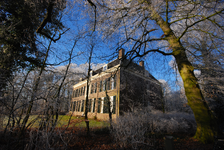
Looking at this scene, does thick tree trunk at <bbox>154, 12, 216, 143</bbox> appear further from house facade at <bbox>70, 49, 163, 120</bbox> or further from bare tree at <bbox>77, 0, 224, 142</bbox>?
house facade at <bbox>70, 49, 163, 120</bbox>

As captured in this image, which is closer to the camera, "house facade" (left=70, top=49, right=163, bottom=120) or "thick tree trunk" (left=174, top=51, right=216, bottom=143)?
"thick tree trunk" (left=174, top=51, right=216, bottom=143)

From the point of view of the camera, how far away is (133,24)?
5164mm

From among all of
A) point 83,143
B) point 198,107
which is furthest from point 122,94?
point 198,107

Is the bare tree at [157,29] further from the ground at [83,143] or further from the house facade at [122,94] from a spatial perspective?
the house facade at [122,94]

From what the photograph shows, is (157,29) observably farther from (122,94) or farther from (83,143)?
(122,94)

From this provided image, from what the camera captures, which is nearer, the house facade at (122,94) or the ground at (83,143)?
the ground at (83,143)

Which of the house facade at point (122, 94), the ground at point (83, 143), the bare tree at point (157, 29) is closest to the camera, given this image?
the ground at point (83, 143)

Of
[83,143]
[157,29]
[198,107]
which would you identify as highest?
[157,29]

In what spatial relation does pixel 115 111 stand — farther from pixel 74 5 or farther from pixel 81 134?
pixel 74 5

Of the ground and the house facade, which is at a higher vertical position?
the house facade

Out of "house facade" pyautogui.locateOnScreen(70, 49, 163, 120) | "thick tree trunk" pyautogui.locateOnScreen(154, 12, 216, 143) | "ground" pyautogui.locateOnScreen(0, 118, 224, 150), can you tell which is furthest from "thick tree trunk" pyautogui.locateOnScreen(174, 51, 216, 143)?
"house facade" pyautogui.locateOnScreen(70, 49, 163, 120)

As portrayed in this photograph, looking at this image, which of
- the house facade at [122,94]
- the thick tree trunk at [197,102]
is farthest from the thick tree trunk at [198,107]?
the house facade at [122,94]

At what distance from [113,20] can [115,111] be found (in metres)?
11.1

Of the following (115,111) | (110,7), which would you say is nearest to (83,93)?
(115,111)
